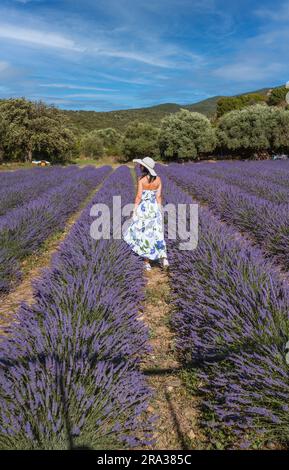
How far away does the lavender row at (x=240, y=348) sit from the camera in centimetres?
184

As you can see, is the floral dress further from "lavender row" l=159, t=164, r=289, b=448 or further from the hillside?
the hillside

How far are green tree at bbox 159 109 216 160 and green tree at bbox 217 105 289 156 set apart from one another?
1466 mm

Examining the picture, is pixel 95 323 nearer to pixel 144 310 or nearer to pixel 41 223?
pixel 144 310

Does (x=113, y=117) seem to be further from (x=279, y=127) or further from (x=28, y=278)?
(x=28, y=278)

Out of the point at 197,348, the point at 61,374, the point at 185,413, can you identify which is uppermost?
the point at 61,374

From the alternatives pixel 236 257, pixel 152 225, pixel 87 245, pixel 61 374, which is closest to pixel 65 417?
pixel 61 374

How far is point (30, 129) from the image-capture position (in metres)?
32.1

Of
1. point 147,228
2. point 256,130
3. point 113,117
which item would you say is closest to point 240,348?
point 147,228

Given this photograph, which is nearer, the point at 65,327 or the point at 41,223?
the point at 65,327

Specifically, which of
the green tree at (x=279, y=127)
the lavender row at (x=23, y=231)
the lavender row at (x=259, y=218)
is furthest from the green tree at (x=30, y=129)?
the lavender row at (x=259, y=218)

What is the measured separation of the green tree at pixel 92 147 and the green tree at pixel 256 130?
18385mm

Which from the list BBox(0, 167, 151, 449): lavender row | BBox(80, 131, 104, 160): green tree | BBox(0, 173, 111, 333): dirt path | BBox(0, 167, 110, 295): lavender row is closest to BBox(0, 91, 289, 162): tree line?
→ BBox(80, 131, 104, 160): green tree

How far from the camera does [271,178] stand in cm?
1218

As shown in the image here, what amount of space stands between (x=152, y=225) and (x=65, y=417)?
3241 mm
